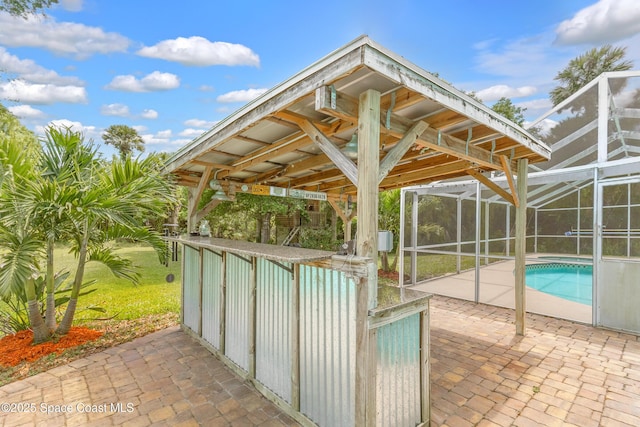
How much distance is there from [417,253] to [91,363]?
7160 mm

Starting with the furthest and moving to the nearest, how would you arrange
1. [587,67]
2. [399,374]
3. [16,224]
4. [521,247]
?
[587,67] → [521,247] → [16,224] → [399,374]

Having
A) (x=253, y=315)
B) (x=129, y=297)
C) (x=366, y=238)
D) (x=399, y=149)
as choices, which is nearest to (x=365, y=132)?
(x=399, y=149)

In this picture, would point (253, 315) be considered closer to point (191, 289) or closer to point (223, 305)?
point (223, 305)

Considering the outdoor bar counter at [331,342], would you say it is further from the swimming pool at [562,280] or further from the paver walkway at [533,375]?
the swimming pool at [562,280]

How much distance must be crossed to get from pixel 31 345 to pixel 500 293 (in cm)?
869

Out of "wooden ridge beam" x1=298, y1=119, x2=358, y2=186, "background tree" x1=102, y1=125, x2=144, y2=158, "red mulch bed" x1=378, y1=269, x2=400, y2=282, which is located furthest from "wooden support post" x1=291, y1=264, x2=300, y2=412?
"background tree" x1=102, y1=125, x2=144, y2=158

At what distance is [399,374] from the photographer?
2336 mm

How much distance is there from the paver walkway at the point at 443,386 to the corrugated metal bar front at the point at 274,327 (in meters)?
0.23

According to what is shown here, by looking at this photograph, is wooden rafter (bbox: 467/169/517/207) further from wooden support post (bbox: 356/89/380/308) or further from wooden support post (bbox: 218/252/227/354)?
wooden support post (bbox: 218/252/227/354)

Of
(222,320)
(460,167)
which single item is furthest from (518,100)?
(222,320)

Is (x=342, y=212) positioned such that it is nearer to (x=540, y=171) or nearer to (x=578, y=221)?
(x=540, y=171)

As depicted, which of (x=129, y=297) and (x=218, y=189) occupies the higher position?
(x=218, y=189)

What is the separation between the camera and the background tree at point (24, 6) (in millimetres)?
8791

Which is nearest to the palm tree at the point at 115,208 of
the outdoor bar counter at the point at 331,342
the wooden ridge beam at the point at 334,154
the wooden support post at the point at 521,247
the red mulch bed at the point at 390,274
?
the outdoor bar counter at the point at 331,342
